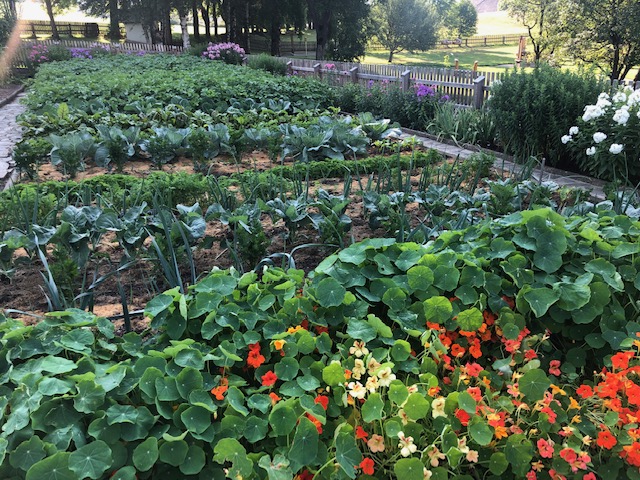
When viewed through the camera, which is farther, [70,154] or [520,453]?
[70,154]

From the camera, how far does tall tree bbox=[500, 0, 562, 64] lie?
19.5 m

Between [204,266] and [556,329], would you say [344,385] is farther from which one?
[204,266]

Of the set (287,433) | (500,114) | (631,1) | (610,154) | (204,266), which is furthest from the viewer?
(631,1)

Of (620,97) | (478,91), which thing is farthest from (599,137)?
(478,91)

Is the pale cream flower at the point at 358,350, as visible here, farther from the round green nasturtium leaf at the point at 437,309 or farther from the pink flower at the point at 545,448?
the pink flower at the point at 545,448

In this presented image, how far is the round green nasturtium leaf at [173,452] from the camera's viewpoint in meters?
1.42

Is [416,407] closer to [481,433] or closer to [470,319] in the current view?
[481,433]

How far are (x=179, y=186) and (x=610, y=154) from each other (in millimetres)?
4271

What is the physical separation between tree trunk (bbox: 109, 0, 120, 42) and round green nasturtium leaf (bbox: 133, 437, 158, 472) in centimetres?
4178

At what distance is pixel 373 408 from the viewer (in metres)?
1.54

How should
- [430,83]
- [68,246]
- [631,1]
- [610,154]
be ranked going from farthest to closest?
[631,1] < [430,83] < [610,154] < [68,246]

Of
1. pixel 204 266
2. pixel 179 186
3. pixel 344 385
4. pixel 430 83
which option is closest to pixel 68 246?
pixel 204 266

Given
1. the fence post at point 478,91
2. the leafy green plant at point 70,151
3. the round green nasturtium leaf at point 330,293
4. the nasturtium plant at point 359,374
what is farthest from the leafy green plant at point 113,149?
the fence post at point 478,91

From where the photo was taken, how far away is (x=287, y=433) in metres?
1.50
